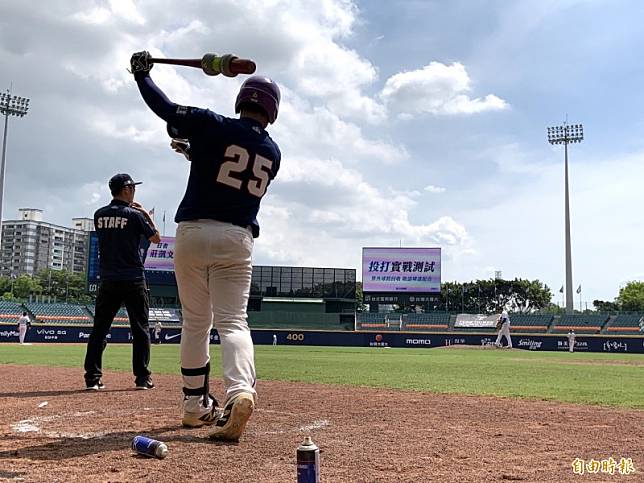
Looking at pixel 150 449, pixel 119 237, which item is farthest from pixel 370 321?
pixel 150 449

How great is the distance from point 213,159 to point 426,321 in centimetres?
5220

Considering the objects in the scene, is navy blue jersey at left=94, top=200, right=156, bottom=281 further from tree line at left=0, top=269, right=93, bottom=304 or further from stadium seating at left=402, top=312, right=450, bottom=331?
tree line at left=0, top=269, right=93, bottom=304

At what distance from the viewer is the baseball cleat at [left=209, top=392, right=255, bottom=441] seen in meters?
3.30

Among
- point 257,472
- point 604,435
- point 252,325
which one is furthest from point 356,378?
point 252,325

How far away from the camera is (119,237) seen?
6137 mm

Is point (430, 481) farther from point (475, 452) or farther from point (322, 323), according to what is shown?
point (322, 323)

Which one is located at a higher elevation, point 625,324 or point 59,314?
point 625,324

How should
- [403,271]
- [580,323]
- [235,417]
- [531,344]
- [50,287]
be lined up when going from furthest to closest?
[50,287], [403,271], [580,323], [531,344], [235,417]

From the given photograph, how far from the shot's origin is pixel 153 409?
474cm

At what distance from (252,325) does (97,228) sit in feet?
156

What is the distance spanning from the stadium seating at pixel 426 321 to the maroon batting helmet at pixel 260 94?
50282mm

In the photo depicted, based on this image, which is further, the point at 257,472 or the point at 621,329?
the point at 621,329

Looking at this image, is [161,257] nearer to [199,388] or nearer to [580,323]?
[580,323]

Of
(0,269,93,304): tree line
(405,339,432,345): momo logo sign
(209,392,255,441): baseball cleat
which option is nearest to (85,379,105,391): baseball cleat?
(209,392,255,441): baseball cleat
